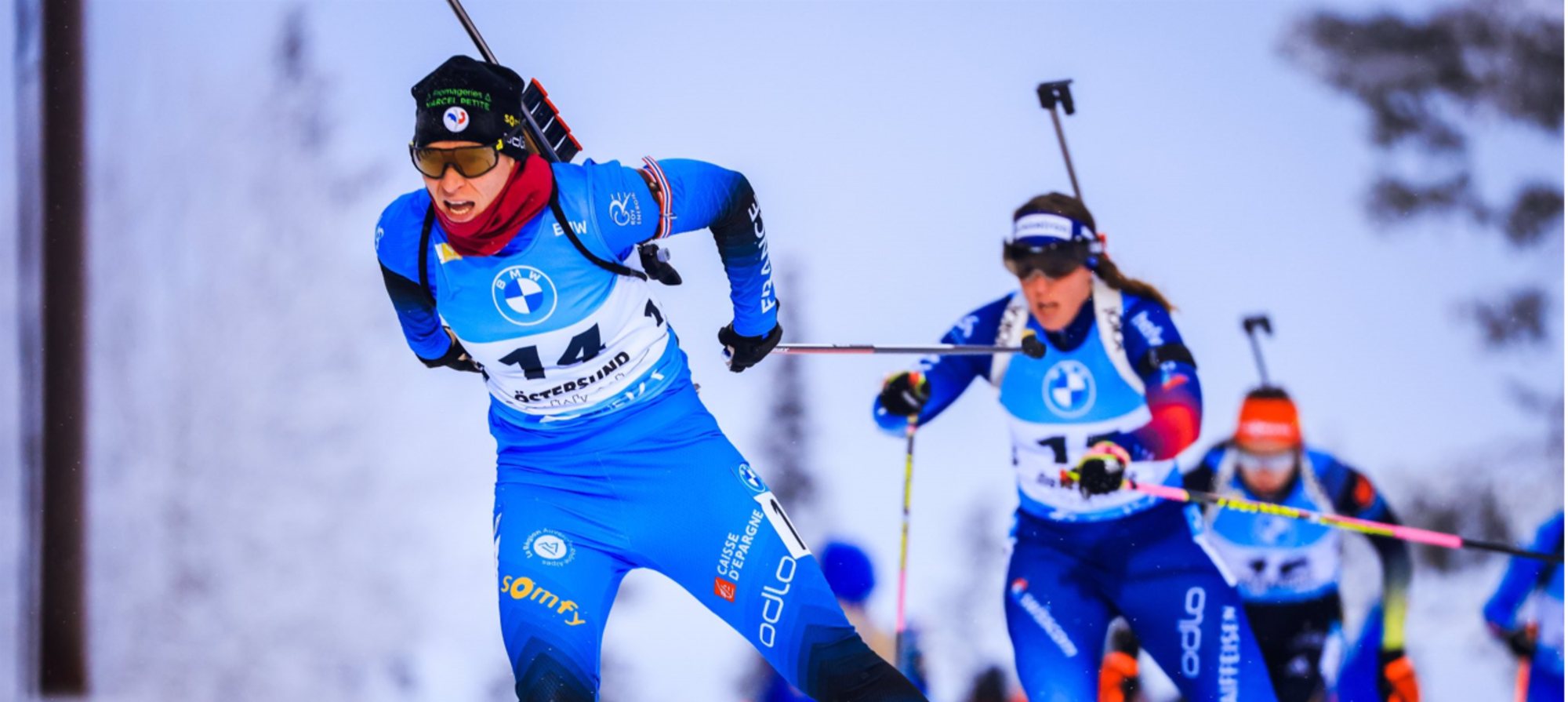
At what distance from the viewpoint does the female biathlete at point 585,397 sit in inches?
89.0

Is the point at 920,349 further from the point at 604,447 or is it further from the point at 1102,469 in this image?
the point at 604,447

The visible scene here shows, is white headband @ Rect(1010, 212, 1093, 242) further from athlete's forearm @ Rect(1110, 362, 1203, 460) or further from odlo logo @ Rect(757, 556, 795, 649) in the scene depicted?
odlo logo @ Rect(757, 556, 795, 649)

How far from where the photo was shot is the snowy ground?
3.70 meters

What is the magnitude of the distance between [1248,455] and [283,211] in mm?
2917

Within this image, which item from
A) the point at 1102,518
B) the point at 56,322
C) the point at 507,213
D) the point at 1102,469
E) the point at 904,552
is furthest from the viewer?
the point at 56,322

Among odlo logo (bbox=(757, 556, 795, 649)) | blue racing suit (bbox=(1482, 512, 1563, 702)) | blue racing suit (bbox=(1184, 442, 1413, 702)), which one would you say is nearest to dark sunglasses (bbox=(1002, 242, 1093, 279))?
blue racing suit (bbox=(1184, 442, 1413, 702))

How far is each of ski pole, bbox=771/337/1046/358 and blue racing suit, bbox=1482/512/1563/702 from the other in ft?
5.71

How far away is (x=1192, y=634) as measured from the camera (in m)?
2.99

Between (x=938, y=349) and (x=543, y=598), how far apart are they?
1.36 m

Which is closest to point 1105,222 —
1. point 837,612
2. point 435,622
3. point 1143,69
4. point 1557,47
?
point 1143,69

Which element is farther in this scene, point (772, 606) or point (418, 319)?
point (418, 319)

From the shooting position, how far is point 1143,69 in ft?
12.3

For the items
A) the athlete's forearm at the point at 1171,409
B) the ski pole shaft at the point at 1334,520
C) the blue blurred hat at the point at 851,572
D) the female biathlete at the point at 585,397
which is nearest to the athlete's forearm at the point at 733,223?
the female biathlete at the point at 585,397

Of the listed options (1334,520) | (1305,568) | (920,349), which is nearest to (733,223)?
(920,349)
